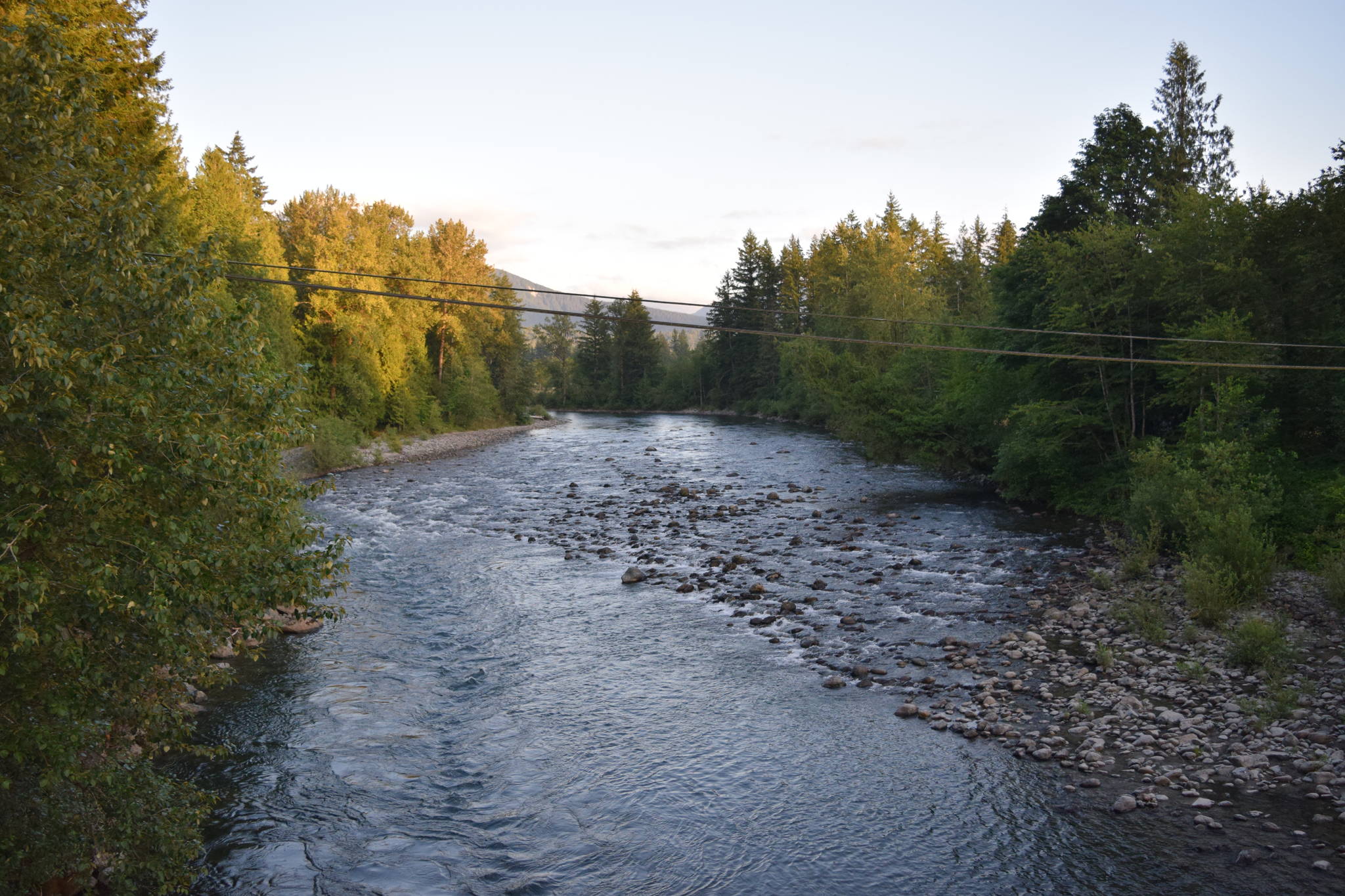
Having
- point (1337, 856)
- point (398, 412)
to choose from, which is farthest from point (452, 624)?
point (398, 412)

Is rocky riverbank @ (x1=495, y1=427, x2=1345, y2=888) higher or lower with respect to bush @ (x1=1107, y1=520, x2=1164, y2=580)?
lower

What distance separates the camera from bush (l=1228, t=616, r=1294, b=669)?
13.4m

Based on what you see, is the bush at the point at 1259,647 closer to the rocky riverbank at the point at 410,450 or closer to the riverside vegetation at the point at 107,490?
the riverside vegetation at the point at 107,490

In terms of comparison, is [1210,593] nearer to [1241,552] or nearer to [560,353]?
[1241,552]

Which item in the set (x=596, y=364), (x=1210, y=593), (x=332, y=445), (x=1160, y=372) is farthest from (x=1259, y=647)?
(x=596, y=364)

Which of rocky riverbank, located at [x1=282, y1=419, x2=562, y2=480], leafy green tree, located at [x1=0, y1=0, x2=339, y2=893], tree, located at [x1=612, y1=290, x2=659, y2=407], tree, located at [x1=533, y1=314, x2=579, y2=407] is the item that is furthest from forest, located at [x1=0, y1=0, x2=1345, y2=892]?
tree, located at [x1=533, y1=314, x2=579, y2=407]

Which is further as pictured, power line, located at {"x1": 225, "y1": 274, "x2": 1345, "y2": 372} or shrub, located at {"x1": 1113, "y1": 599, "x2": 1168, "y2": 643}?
shrub, located at {"x1": 1113, "y1": 599, "x2": 1168, "y2": 643}

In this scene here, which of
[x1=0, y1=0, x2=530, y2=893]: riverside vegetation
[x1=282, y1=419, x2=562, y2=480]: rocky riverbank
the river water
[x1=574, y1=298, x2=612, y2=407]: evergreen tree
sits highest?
[x1=574, y1=298, x2=612, y2=407]: evergreen tree

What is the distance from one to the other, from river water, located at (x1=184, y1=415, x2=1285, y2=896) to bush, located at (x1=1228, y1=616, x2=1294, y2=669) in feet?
14.7

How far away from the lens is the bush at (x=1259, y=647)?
13.4m

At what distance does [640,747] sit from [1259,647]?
10209 millimetres

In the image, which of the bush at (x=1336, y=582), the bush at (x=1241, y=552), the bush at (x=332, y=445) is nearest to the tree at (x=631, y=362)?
the bush at (x=332, y=445)

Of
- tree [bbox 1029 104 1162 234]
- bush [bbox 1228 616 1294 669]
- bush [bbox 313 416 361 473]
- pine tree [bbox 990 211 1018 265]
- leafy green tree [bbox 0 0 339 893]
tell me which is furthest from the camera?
pine tree [bbox 990 211 1018 265]

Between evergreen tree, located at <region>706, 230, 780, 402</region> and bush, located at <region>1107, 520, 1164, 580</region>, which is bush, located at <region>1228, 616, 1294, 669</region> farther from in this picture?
evergreen tree, located at <region>706, 230, 780, 402</region>
